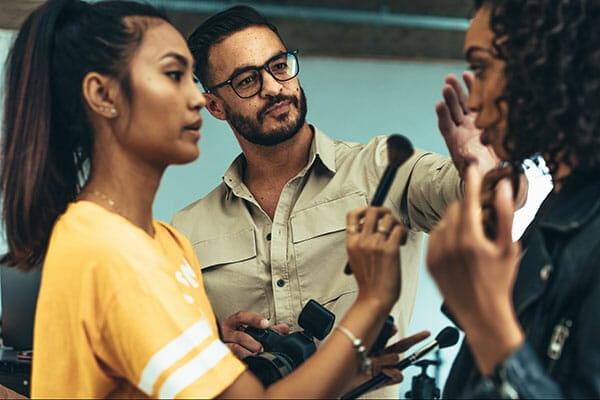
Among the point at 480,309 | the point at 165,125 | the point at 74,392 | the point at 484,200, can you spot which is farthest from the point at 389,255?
the point at 74,392

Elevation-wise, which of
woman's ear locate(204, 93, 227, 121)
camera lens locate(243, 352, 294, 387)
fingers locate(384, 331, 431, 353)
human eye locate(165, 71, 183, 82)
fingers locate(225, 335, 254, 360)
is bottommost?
fingers locate(225, 335, 254, 360)

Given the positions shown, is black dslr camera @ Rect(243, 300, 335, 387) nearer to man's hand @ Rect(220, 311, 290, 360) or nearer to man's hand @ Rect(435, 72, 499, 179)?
man's hand @ Rect(220, 311, 290, 360)

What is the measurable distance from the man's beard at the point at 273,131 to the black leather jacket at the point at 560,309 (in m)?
1.22

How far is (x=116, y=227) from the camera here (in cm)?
151

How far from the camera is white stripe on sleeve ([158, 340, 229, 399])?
4.59ft

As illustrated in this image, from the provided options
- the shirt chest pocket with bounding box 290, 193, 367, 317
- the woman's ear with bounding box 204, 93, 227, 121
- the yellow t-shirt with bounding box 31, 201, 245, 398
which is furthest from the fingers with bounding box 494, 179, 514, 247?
the woman's ear with bounding box 204, 93, 227, 121

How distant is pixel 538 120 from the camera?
1363 millimetres

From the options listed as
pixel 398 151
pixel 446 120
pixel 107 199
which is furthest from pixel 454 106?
pixel 107 199

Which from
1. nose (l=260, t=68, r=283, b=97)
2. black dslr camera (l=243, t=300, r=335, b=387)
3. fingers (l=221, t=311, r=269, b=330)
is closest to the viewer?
black dslr camera (l=243, t=300, r=335, b=387)

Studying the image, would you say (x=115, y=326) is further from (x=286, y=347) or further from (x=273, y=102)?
(x=273, y=102)

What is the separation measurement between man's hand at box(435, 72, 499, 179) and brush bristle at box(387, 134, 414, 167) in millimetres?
439

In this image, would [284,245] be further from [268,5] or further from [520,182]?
[268,5]

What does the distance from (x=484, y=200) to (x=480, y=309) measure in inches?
12.5

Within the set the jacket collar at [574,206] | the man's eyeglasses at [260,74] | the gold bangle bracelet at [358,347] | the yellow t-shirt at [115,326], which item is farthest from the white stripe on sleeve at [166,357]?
the man's eyeglasses at [260,74]
